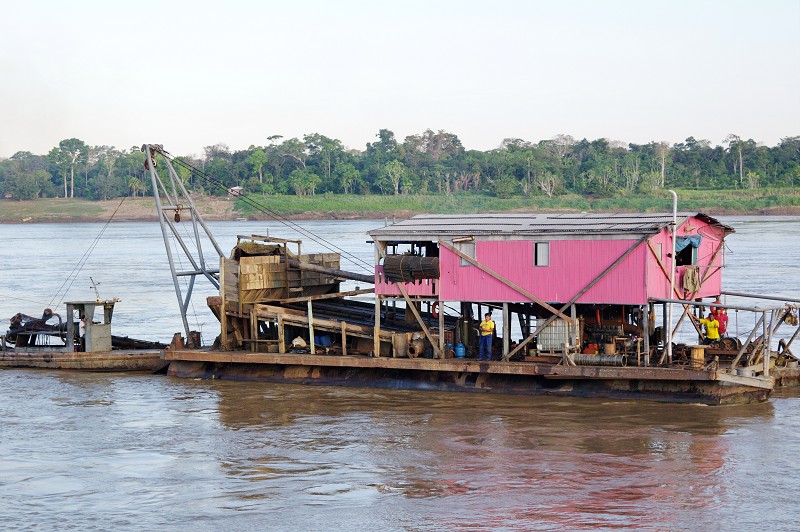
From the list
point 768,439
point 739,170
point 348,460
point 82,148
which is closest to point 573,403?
point 768,439

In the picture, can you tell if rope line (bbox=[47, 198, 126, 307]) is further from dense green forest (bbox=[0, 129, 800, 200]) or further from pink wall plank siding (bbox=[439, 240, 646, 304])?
dense green forest (bbox=[0, 129, 800, 200])

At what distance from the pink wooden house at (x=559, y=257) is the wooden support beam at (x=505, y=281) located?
1.1 inches

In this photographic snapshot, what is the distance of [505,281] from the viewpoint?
25.4 m

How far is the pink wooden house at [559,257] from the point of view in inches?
956

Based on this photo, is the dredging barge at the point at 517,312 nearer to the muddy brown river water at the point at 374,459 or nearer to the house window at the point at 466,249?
the house window at the point at 466,249

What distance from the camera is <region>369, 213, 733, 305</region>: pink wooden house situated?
24.3m

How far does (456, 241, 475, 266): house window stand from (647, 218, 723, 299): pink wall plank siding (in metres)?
4.16

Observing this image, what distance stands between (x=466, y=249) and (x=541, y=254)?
189cm

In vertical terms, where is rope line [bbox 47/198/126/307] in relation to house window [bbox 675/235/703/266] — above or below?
below

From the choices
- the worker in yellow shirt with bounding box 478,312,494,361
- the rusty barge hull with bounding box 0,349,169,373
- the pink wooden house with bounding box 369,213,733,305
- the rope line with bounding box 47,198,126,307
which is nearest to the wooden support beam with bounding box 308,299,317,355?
the pink wooden house with bounding box 369,213,733,305

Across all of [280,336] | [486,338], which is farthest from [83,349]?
[486,338]

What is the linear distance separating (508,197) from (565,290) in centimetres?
10274

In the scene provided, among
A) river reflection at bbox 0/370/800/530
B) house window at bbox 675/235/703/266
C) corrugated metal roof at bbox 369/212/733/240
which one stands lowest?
river reflection at bbox 0/370/800/530

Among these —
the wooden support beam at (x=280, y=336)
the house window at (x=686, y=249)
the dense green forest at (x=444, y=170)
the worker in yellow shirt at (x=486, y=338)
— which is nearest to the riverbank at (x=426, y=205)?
the dense green forest at (x=444, y=170)
